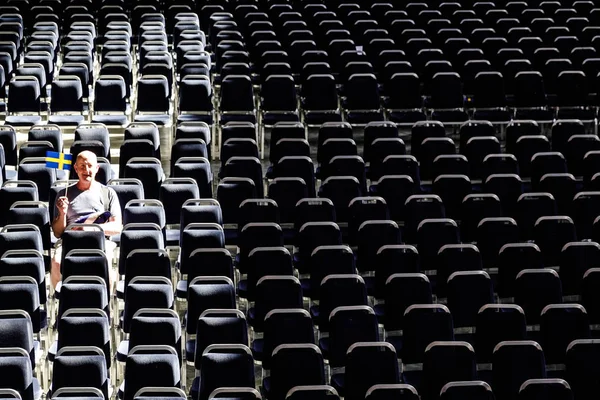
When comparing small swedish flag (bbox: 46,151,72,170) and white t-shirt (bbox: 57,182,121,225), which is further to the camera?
small swedish flag (bbox: 46,151,72,170)

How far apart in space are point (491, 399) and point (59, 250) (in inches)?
147

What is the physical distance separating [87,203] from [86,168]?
0.91 feet

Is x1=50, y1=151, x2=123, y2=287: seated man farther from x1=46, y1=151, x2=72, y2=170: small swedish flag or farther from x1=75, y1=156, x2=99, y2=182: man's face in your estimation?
x1=46, y1=151, x2=72, y2=170: small swedish flag

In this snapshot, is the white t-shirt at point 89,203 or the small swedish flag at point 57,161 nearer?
the white t-shirt at point 89,203

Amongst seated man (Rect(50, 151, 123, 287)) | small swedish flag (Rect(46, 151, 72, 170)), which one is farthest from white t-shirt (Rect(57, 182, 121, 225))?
small swedish flag (Rect(46, 151, 72, 170))

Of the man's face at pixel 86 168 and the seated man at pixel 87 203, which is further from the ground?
the man's face at pixel 86 168

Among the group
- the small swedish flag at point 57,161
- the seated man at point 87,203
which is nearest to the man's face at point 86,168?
the seated man at point 87,203

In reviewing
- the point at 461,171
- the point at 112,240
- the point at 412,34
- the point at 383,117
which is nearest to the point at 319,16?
the point at 412,34

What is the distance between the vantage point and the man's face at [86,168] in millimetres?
9844

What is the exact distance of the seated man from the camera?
9.83 meters

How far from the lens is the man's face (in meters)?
9.84

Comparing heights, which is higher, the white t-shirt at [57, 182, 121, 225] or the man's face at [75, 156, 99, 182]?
the man's face at [75, 156, 99, 182]

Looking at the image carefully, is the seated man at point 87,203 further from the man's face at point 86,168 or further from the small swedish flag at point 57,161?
the small swedish flag at point 57,161

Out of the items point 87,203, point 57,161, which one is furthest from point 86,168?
point 57,161
